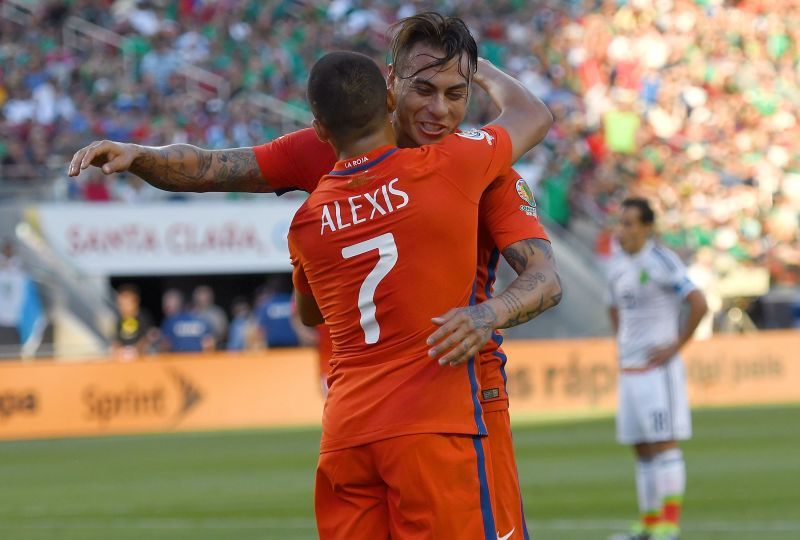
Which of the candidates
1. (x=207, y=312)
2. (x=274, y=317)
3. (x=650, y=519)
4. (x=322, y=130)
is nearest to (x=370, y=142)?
(x=322, y=130)

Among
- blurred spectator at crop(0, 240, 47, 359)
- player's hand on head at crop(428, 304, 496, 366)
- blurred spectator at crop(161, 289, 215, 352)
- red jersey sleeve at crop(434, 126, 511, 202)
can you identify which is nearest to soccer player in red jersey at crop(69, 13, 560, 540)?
player's hand on head at crop(428, 304, 496, 366)

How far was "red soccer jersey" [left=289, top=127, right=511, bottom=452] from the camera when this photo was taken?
427 centimetres

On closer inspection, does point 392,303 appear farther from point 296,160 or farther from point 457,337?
point 296,160

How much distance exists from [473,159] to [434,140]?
335 millimetres

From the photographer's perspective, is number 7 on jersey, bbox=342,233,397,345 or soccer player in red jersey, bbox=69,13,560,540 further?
soccer player in red jersey, bbox=69,13,560,540

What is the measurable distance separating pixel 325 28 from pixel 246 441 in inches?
495

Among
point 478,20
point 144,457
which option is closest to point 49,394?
point 144,457

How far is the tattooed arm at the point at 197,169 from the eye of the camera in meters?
4.85

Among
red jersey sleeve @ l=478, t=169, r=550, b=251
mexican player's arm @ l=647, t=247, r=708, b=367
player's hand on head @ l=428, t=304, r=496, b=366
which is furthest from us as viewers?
mexican player's arm @ l=647, t=247, r=708, b=367

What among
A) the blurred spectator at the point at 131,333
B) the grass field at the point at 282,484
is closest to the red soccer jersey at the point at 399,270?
the grass field at the point at 282,484

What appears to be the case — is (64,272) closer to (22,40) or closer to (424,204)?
(22,40)

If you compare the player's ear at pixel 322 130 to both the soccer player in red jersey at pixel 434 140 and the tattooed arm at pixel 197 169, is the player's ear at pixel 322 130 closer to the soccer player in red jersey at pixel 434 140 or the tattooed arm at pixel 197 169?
the soccer player in red jersey at pixel 434 140

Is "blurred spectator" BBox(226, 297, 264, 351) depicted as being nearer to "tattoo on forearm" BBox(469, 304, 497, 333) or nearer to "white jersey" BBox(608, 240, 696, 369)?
"white jersey" BBox(608, 240, 696, 369)

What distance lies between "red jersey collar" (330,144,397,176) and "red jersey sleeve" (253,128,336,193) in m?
0.59
